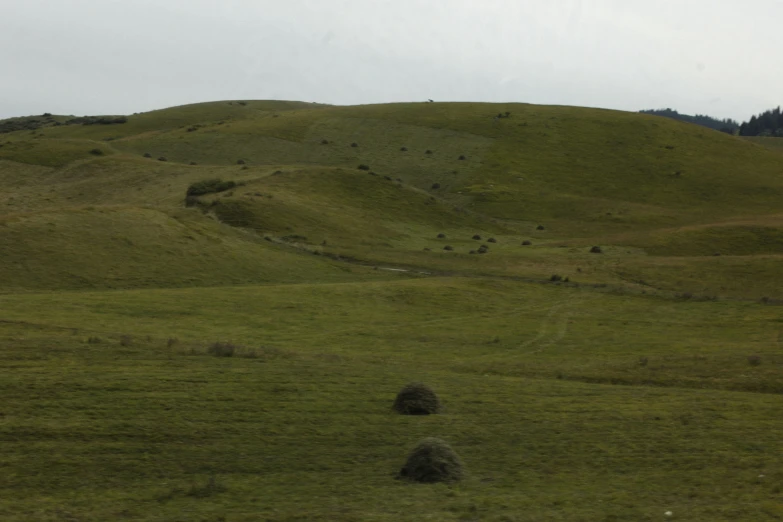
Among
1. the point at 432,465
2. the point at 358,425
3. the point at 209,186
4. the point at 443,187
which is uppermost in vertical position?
the point at 443,187

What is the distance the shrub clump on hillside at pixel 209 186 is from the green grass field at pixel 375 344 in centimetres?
A: 109

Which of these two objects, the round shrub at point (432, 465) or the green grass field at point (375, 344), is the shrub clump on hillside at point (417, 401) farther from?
the round shrub at point (432, 465)

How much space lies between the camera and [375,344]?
35.3 metres

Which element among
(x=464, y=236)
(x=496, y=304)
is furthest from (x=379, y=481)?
(x=464, y=236)

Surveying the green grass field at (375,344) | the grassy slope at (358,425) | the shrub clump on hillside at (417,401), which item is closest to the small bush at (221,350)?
the green grass field at (375,344)

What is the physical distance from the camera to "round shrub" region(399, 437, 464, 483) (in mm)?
16594

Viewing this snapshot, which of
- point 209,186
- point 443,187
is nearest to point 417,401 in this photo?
point 209,186

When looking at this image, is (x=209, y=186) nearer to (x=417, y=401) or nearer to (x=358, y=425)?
(x=417, y=401)

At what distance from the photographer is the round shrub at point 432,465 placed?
54.4 feet

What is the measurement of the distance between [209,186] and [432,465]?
219ft

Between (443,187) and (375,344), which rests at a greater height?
(443,187)

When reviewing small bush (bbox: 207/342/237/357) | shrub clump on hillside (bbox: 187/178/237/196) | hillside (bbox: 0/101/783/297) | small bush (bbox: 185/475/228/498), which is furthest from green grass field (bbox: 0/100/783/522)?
shrub clump on hillside (bbox: 187/178/237/196)

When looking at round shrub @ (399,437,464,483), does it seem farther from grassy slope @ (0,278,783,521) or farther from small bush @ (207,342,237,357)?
small bush @ (207,342,237,357)

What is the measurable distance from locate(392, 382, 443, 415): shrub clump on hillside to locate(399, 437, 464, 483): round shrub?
422 centimetres
